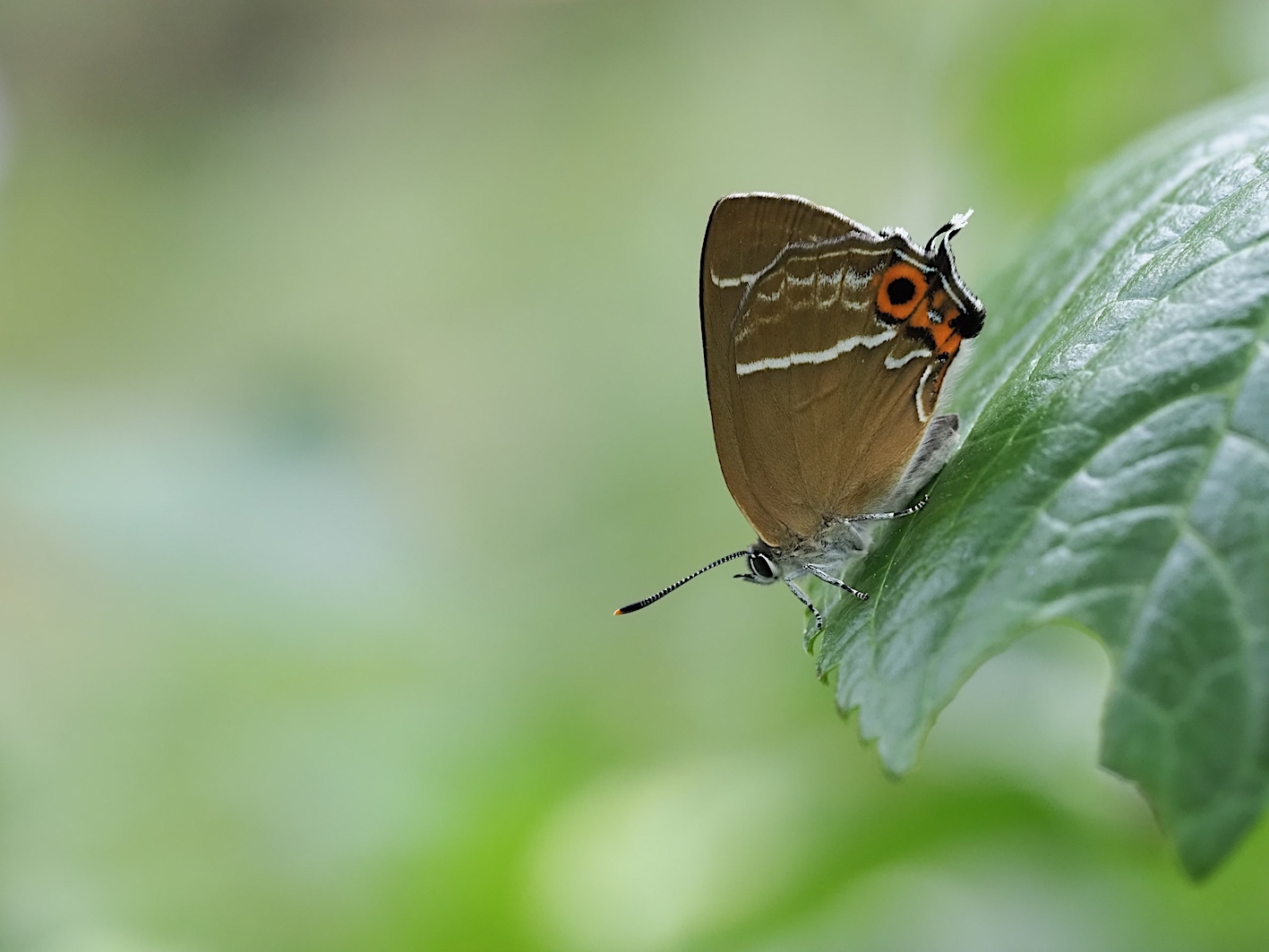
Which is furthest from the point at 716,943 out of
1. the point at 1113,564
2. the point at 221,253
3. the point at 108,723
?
the point at 221,253

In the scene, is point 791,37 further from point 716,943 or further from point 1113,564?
point 1113,564

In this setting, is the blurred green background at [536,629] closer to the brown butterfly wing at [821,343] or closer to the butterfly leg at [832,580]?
the butterfly leg at [832,580]

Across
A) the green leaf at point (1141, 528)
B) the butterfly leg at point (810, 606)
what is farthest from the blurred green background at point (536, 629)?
the green leaf at point (1141, 528)

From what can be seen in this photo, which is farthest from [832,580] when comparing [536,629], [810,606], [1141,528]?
[536,629]

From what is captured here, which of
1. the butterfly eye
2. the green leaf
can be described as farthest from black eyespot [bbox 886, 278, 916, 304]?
the butterfly eye

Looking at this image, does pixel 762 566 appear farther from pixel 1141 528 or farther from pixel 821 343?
pixel 1141 528
